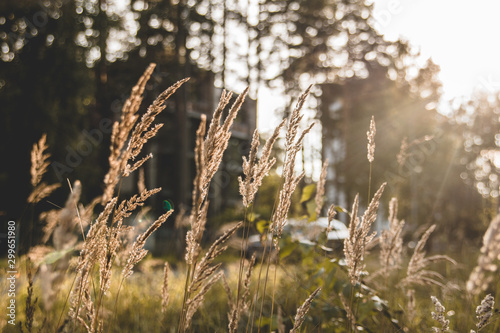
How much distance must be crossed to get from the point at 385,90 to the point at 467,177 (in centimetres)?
615

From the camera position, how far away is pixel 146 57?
44.8ft

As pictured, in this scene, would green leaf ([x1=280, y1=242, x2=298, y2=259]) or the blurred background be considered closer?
green leaf ([x1=280, y1=242, x2=298, y2=259])

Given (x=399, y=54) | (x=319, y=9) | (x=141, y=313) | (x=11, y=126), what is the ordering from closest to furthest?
1. (x=141, y=313)
2. (x=11, y=126)
3. (x=319, y=9)
4. (x=399, y=54)

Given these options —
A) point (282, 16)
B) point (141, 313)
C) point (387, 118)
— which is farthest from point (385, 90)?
point (141, 313)

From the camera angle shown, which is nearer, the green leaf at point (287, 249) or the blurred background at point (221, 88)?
the green leaf at point (287, 249)

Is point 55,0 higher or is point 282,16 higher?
point 282,16

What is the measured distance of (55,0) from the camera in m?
10.5

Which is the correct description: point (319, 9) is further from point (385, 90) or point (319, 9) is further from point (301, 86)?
point (385, 90)

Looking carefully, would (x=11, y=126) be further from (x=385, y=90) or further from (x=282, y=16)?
(x=385, y=90)

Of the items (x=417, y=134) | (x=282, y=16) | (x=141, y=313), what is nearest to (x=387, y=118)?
(x=417, y=134)

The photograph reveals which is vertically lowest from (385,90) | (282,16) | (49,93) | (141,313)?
(141,313)

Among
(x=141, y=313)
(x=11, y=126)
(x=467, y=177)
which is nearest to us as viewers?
(x=141, y=313)

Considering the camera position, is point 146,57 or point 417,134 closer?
point 146,57

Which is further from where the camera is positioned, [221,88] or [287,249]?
[221,88]
